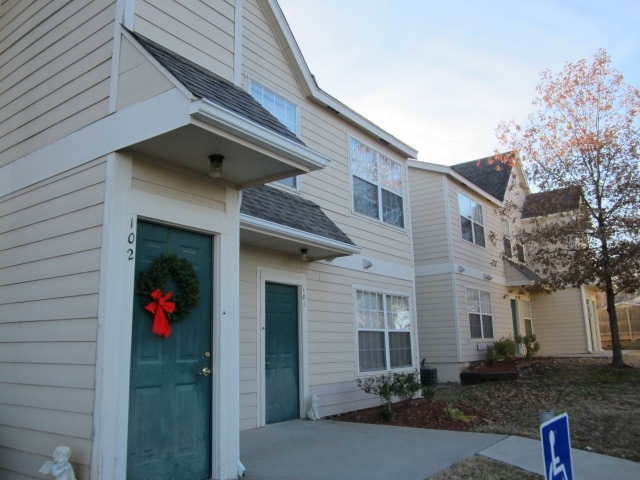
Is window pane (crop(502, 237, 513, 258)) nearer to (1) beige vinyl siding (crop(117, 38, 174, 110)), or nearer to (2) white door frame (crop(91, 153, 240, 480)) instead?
(2) white door frame (crop(91, 153, 240, 480))

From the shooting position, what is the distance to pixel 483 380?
14.5m

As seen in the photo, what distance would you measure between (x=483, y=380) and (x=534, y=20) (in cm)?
922

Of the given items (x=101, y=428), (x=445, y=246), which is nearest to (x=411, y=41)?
(x=445, y=246)

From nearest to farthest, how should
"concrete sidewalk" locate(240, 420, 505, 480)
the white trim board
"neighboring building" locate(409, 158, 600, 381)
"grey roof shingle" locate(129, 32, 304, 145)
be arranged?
"grey roof shingle" locate(129, 32, 304, 145)
"concrete sidewalk" locate(240, 420, 505, 480)
the white trim board
"neighboring building" locate(409, 158, 600, 381)

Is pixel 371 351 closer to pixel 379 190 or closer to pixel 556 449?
pixel 379 190

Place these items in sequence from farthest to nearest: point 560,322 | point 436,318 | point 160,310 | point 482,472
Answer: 1. point 560,322
2. point 436,318
3. point 482,472
4. point 160,310

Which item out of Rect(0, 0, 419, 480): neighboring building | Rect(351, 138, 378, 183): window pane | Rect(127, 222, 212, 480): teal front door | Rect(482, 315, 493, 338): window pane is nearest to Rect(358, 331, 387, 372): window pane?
Rect(351, 138, 378, 183): window pane

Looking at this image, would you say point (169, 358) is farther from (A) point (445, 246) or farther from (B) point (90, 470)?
(A) point (445, 246)

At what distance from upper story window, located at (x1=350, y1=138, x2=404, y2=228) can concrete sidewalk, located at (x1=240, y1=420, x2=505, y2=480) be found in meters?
4.86

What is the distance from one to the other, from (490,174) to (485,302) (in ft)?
19.9

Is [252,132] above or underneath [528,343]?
above

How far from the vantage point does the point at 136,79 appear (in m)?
4.37

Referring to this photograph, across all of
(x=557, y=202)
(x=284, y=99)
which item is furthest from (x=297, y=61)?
(x=557, y=202)

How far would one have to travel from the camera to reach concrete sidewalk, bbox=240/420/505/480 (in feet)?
17.5
